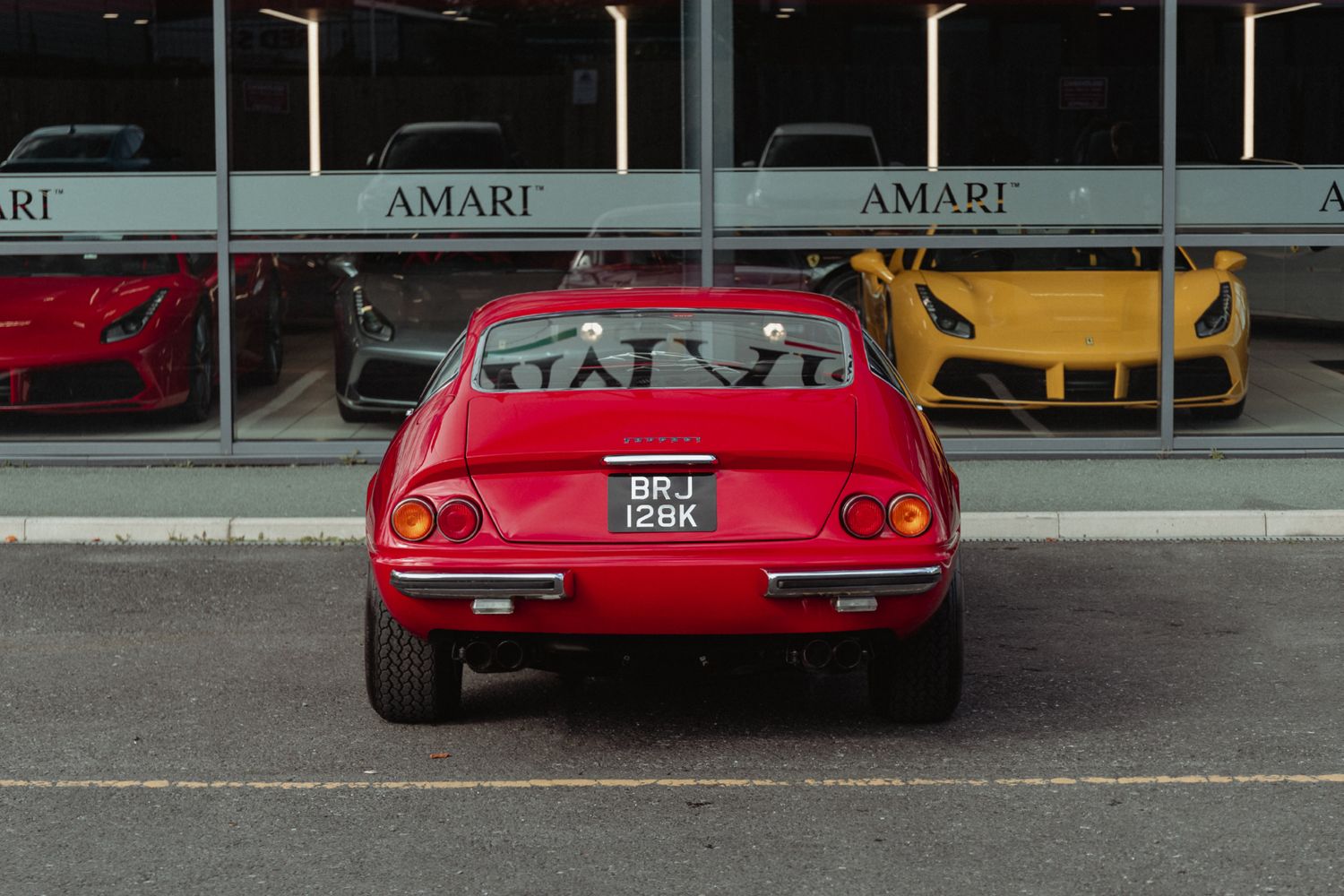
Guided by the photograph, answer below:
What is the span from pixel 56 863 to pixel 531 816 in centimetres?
116

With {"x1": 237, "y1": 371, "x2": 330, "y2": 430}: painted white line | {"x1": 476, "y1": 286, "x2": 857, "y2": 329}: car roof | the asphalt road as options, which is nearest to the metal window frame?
{"x1": 237, "y1": 371, "x2": 330, "y2": 430}: painted white line

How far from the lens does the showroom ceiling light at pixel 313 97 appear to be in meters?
11.2

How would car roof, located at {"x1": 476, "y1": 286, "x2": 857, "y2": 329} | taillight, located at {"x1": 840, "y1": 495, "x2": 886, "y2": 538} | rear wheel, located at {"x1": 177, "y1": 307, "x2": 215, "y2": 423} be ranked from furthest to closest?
1. rear wheel, located at {"x1": 177, "y1": 307, "x2": 215, "y2": 423}
2. car roof, located at {"x1": 476, "y1": 286, "x2": 857, "y2": 329}
3. taillight, located at {"x1": 840, "y1": 495, "x2": 886, "y2": 538}

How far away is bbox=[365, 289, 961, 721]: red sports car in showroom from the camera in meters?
5.04

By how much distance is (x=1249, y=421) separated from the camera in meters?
11.5

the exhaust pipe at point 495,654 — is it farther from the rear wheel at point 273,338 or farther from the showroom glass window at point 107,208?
the showroom glass window at point 107,208

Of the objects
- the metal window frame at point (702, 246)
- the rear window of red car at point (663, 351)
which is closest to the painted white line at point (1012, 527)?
the metal window frame at point (702, 246)

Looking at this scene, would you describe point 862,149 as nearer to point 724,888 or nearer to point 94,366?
point 94,366

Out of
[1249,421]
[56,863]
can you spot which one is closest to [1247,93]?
[1249,421]

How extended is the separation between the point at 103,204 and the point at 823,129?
4.37m

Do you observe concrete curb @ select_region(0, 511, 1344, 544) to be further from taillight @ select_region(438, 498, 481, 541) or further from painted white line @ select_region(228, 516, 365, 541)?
taillight @ select_region(438, 498, 481, 541)

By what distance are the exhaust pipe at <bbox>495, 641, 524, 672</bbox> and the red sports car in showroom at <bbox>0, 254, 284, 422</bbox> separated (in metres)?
6.52

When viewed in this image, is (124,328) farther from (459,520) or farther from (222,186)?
(459,520)

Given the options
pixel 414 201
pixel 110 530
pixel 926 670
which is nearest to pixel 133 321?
pixel 414 201
